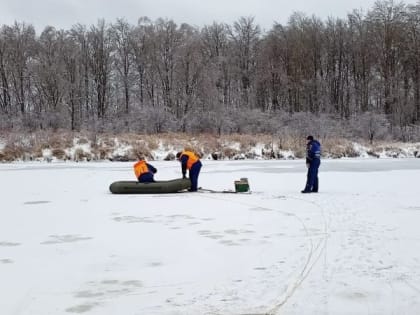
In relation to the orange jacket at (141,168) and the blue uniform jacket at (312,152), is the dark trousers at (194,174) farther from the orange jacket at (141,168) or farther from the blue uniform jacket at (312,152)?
the blue uniform jacket at (312,152)

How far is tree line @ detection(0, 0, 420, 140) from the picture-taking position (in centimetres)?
4494

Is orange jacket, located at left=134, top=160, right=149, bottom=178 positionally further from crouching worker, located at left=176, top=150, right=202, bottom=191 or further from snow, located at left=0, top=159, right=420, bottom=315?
snow, located at left=0, top=159, right=420, bottom=315

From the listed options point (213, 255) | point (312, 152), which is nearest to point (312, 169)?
point (312, 152)

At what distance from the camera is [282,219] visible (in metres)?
8.91

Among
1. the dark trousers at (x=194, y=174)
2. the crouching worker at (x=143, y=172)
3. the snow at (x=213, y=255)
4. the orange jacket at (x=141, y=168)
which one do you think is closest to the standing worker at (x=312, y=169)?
the snow at (x=213, y=255)

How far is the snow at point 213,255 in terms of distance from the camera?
461 cm

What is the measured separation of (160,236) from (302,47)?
1811 inches

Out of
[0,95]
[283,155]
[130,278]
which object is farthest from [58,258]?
[0,95]

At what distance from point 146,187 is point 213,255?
7393 millimetres

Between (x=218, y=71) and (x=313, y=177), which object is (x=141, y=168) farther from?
(x=218, y=71)

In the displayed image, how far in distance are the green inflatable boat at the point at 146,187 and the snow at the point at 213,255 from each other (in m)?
1.17

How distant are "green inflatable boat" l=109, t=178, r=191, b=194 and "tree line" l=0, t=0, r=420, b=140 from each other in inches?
1097

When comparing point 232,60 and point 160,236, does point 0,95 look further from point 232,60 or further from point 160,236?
point 160,236

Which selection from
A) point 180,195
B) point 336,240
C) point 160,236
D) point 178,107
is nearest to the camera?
point 336,240
